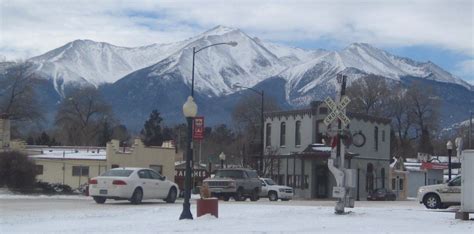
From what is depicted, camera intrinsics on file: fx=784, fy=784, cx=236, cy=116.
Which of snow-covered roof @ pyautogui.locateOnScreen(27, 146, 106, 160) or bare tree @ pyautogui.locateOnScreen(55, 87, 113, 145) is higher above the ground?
bare tree @ pyautogui.locateOnScreen(55, 87, 113, 145)

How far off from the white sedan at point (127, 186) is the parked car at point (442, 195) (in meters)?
10.8

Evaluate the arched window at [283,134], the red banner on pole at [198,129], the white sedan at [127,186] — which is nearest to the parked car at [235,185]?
the red banner on pole at [198,129]

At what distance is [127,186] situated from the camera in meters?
29.9

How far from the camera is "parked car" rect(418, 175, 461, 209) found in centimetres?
3112

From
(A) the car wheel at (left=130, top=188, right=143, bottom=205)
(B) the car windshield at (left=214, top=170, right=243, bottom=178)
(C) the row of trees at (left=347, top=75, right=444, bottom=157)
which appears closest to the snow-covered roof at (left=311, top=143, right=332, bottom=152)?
(B) the car windshield at (left=214, top=170, right=243, bottom=178)

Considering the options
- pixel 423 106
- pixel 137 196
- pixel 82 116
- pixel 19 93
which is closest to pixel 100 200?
pixel 137 196

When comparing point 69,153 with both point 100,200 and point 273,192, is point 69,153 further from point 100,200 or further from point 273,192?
point 100,200

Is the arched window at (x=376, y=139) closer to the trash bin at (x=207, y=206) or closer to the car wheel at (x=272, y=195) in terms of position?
the car wheel at (x=272, y=195)

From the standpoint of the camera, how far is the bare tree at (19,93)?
3282 inches

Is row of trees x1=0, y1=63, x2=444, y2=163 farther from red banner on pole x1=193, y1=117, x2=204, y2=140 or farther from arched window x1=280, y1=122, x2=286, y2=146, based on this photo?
red banner on pole x1=193, y1=117, x2=204, y2=140

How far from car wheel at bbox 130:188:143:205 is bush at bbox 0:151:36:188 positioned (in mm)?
12654

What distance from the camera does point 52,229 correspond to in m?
17.9

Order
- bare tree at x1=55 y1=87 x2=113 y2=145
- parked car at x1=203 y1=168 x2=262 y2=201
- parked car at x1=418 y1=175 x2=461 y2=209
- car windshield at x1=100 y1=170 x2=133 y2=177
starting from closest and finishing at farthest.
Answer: car windshield at x1=100 y1=170 x2=133 y2=177 < parked car at x1=418 y1=175 x2=461 y2=209 < parked car at x1=203 y1=168 x2=262 y2=201 < bare tree at x1=55 y1=87 x2=113 y2=145

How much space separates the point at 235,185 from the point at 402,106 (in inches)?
2708
